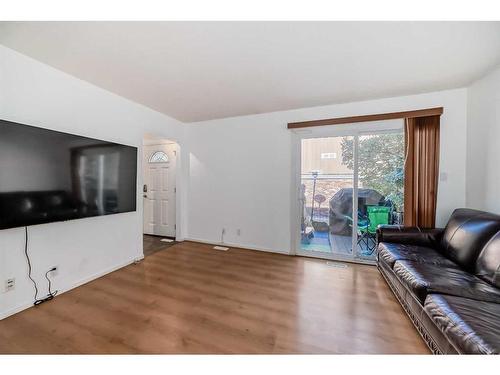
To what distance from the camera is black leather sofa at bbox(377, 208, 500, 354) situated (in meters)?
1.12

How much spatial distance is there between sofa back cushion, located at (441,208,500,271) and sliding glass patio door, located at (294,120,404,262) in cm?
79

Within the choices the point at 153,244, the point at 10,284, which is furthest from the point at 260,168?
the point at 10,284

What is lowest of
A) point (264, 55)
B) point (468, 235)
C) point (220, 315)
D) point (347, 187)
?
point (220, 315)

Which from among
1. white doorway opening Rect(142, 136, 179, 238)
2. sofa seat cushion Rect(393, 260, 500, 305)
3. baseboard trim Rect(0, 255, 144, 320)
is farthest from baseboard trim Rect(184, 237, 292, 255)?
sofa seat cushion Rect(393, 260, 500, 305)

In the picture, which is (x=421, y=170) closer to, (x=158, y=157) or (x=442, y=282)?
(x=442, y=282)

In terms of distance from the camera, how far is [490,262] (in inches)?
65.5

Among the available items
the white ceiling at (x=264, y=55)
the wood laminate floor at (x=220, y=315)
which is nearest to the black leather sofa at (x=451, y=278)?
the wood laminate floor at (x=220, y=315)

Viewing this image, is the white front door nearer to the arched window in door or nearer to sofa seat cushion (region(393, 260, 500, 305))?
the arched window in door

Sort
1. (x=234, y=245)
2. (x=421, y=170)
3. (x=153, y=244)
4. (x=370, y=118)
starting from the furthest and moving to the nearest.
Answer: (x=153, y=244) < (x=234, y=245) < (x=370, y=118) < (x=421, y=170)

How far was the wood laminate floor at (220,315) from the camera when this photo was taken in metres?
1.49

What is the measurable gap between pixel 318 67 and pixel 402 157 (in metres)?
1.85

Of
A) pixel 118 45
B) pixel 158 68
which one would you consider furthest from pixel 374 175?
pixel 118 45

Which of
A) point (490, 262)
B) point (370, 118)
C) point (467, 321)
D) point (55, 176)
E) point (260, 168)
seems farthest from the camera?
point (260, 168)

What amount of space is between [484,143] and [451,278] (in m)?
1.78
